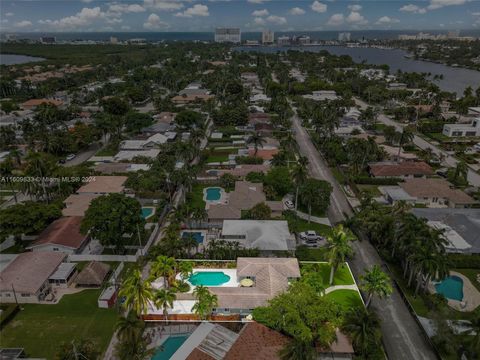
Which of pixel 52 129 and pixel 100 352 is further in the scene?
pixel 52 129

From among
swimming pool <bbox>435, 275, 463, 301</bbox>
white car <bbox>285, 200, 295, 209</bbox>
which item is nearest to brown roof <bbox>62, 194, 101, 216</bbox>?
white car <bbox>285, 200, 295, 209</bbox>

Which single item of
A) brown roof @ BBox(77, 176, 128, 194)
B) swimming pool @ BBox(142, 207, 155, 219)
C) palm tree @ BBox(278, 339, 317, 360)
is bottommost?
swimming pool @ BBox(142, 207, 155, 219)

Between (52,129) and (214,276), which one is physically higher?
(52,129)

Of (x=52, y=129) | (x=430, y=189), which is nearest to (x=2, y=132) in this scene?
(x=52, y=129)

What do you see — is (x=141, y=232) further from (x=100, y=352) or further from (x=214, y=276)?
(x=100, y=352)

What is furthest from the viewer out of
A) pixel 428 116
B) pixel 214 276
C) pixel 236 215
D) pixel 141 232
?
pixel 428 116

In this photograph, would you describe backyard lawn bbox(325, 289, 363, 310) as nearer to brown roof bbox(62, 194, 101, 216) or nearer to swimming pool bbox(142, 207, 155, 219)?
swimming pool bbox(142, 207, 155, 219)

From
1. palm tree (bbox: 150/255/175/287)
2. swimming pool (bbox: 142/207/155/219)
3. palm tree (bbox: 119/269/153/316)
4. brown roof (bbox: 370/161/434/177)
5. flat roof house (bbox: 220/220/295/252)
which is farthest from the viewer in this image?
brown roof (bbox: 370/161/434/177)
